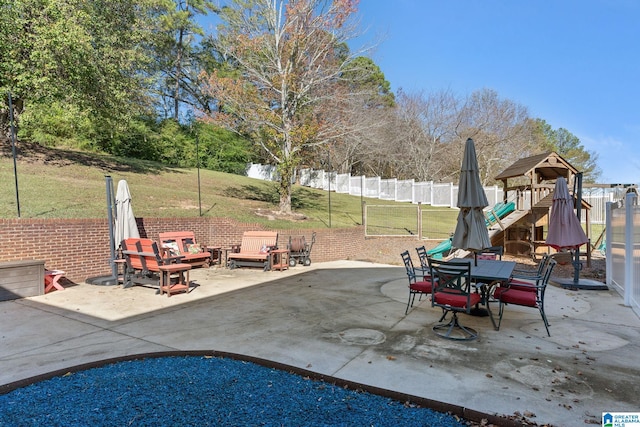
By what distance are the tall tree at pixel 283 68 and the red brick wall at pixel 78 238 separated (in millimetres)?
4124

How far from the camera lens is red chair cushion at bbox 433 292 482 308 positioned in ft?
15.2

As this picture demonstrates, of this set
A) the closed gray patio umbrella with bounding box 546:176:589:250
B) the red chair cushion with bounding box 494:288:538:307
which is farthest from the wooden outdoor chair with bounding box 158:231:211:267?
the closed gray patio umbrella with bounding box 546:176:589:250

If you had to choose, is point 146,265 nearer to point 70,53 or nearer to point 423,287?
point 423,287

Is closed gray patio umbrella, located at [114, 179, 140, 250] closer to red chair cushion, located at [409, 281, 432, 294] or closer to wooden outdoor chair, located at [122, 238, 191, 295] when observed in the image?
wooden outdoor chair, located at [122, 238, 191, 295]

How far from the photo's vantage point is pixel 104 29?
1427 cm

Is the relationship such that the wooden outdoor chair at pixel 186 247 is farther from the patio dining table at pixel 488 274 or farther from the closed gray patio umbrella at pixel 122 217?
the patio dining table at pixel 488 274

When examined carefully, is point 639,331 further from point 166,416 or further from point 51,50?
point 51,50

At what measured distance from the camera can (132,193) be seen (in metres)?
13.3

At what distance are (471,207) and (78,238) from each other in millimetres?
8317

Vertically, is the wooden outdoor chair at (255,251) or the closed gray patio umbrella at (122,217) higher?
the closed gray patio umbrella at (122,217)

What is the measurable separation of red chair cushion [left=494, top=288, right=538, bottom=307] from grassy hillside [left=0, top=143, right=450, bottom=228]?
8.67 metres

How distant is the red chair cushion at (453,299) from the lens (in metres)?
4.64

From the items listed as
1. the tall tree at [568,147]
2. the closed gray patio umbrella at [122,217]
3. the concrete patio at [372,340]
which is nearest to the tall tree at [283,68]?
the closed gray patio umbrella at [122,217]

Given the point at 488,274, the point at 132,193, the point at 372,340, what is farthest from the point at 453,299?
the point at 132,193
